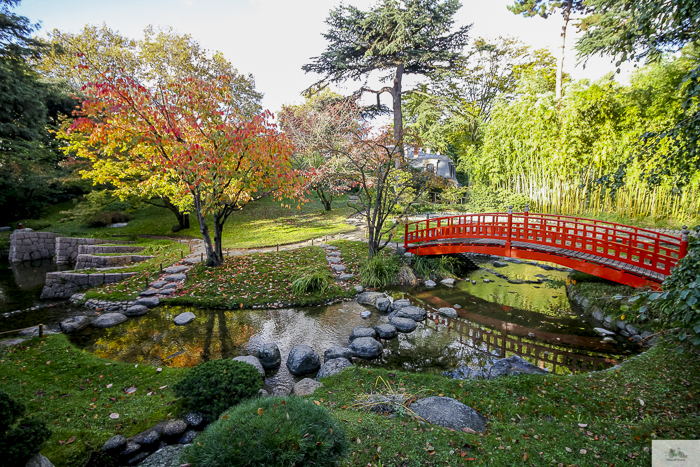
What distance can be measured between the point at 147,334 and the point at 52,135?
19.7 metres

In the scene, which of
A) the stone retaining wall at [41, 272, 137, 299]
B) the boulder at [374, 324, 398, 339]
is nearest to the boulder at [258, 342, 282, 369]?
the boulder at [374, 324, 398, 339]

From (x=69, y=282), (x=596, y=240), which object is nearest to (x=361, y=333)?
(x=596, y=240)

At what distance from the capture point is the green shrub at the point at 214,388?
3.76 meters

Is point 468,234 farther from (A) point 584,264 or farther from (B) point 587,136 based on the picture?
(B) point 587,136

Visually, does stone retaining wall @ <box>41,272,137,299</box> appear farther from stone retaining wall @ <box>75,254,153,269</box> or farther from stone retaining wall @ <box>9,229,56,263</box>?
stone retaining wall @ <box>9,229,56,263</box>

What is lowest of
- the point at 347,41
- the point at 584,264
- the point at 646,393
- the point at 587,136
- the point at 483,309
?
the point at 483,309

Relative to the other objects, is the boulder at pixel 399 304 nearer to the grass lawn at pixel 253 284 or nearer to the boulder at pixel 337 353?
the grass lawn at pixel 253 284

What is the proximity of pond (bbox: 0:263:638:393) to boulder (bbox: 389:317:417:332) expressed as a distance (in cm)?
15

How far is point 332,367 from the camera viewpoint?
5.05 metres

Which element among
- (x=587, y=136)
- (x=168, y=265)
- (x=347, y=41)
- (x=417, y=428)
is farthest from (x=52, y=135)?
(x=587, y=136)

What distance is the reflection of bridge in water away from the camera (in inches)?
222

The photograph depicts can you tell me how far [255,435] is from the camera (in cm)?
221

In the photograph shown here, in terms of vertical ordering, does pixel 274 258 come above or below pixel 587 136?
below

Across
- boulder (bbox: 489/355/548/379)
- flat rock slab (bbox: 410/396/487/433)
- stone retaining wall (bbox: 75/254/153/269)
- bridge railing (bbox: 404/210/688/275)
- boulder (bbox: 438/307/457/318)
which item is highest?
bridge railing (bbox: 404/210/688/275)
